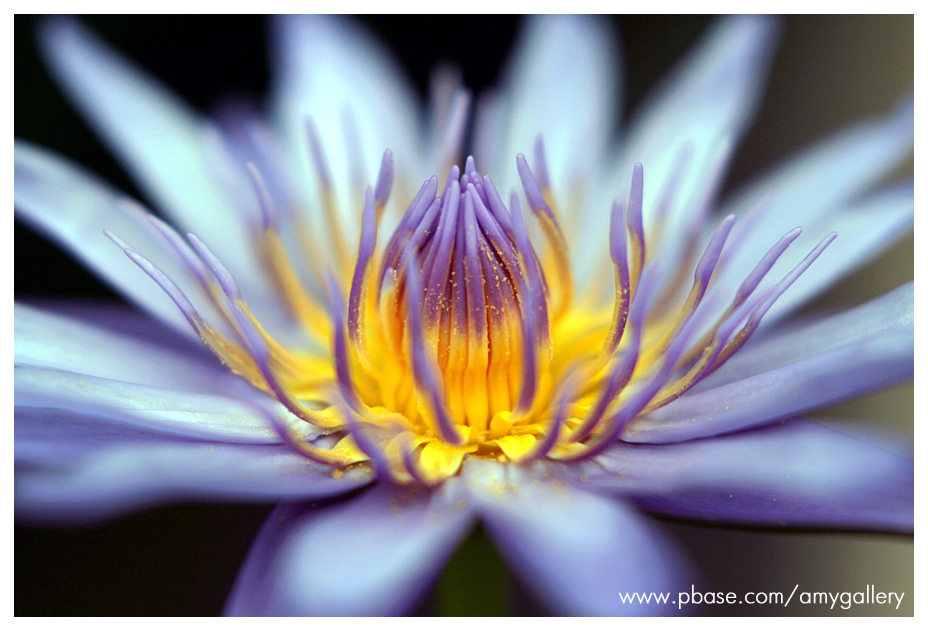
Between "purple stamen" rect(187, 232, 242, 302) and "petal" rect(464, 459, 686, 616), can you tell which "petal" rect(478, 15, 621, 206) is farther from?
"petal" rect(464, 459, 686, 616)

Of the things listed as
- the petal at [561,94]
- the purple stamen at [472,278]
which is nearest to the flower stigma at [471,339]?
the purple stamen at [472,278]

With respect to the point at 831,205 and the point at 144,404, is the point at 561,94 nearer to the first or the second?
the point at 831,205

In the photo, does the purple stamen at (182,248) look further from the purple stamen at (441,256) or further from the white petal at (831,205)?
the white petal at (831,205)

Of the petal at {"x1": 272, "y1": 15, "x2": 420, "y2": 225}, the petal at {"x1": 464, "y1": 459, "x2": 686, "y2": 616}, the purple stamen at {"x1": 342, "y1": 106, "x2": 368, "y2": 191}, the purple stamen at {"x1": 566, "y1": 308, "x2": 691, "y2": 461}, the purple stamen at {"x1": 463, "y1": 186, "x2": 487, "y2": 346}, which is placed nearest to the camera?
the petal at {"x1": 464, "y1": 459, "x2": 686, "y2": 616}

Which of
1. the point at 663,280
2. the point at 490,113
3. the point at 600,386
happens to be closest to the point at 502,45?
the point at 490,113

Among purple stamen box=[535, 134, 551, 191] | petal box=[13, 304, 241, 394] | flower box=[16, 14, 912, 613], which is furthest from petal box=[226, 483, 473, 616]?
purple stamen box=[535, 134, 551, 191]

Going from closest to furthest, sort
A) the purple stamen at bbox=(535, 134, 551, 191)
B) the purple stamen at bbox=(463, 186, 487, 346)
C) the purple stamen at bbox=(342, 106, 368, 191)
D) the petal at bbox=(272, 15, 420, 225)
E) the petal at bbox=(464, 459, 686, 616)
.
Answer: the petal at bbox=(464, 459, 686, 616) → the purple stamen at bbox=(463, 186, 487, 346) → the purple stamen at bbox=(535, 134, 551, 191) → the purple stamen at bbox=(342, 106, 368, 191) → the petal at bbox=(272, 15, 420, 225)

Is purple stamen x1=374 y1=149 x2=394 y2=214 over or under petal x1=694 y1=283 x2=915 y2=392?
over

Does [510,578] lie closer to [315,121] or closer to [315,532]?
[315,532]

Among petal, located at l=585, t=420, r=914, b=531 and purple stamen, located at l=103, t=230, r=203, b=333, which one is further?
purple stamen, located at l=103, t=230, r=203, b=333
